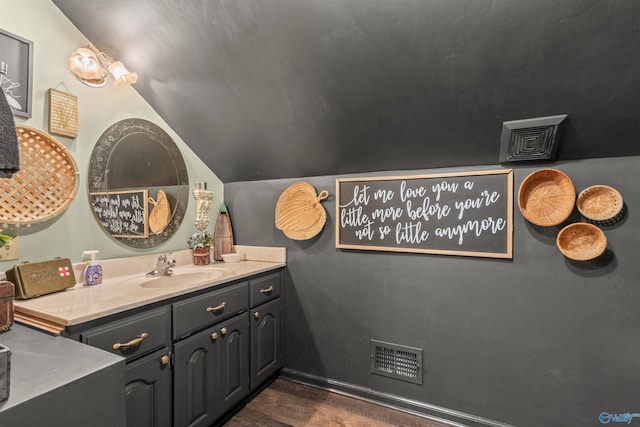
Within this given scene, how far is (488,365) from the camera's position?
170cm

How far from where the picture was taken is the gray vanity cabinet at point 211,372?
1.44m

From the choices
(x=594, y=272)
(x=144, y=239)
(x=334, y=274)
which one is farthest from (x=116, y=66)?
(x=594, y=272)

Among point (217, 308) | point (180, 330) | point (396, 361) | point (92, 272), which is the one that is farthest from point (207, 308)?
point (396, 361)

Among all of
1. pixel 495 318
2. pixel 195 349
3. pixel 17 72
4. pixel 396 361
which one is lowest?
pixel 396 361

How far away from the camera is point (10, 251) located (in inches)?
52.5

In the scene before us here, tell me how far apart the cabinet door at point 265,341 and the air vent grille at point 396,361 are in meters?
0.67

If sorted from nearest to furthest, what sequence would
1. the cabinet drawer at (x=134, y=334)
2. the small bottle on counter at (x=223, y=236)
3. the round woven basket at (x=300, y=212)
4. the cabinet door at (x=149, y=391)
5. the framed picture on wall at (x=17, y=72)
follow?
the cabinet drawer at (x=134, y=334), the cabinet door at (x=149, y=391), the framed picture on wall at (x=17, y=72), the round woven basket at (x=300, y=212), the small bottle on counter at (x=223, y=236)

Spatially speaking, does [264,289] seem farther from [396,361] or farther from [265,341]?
[396,361]

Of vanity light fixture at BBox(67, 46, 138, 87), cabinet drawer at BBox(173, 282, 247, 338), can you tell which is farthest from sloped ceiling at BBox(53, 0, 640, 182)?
cabinet drawer at BBox(173, 282, 247, 338)

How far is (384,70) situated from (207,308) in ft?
4.87

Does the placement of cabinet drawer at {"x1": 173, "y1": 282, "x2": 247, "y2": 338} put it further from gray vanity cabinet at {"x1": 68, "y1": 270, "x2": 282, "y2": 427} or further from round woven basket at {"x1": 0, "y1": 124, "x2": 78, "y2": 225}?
round woven basket at {"x1": 0, "y1": 124, "x2": 78, "y2": 225}

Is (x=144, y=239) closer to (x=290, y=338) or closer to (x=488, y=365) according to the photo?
(x=290, y=338)

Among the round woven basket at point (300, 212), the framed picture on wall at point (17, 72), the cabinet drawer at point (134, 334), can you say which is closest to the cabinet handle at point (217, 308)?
the cabinet drawer at point (134, 334)

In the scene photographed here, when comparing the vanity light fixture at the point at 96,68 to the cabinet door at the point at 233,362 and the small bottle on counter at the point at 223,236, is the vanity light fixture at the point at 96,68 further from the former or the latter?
the cabinet door at the point at 233,362
